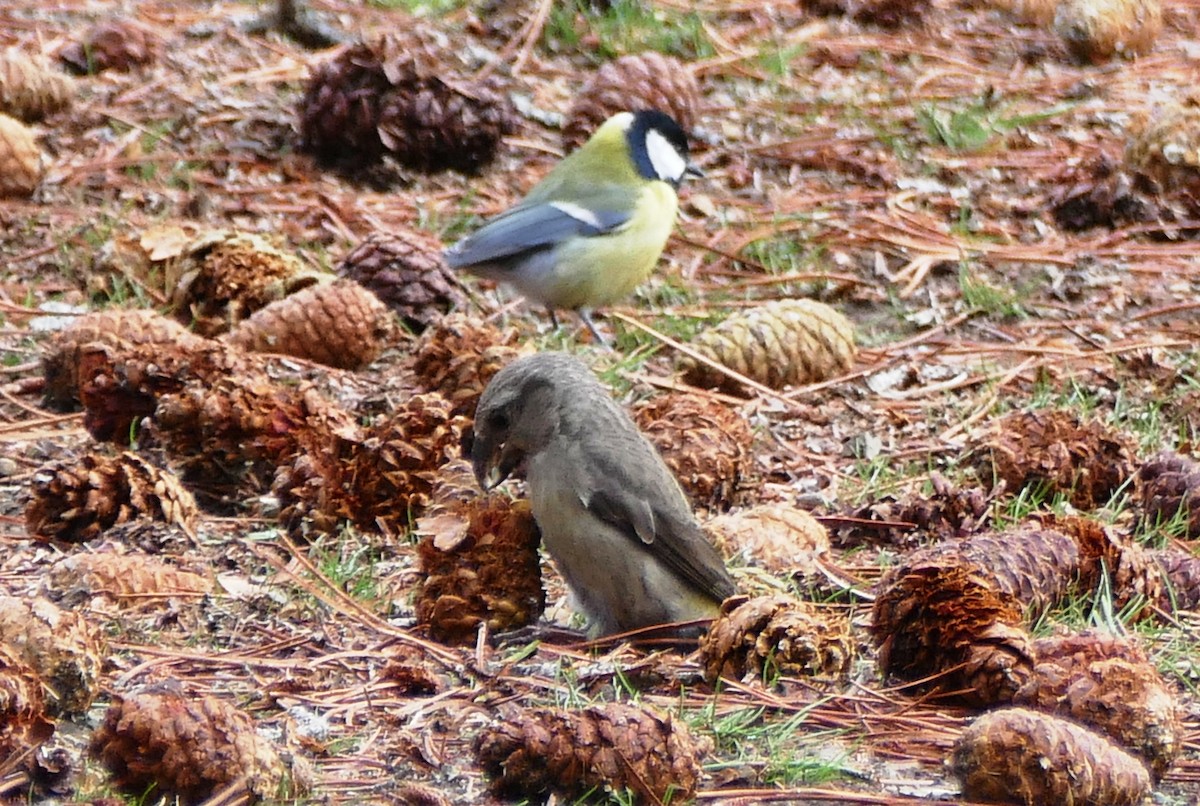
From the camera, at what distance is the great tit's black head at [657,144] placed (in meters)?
6.85

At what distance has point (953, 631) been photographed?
3174mm

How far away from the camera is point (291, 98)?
776cm

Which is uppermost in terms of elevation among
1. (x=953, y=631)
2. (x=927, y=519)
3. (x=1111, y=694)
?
(x=1111, y=694)

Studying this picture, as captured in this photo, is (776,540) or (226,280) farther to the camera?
(226,280)

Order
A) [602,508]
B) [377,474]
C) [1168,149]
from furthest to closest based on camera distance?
[1168,149] → [377,474] → [602,508]

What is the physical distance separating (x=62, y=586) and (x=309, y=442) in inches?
35.3

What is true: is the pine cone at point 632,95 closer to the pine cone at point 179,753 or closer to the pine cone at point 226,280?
the pine cone at point 226,280

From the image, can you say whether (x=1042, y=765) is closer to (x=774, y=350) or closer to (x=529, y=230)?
(x=774, y=350)

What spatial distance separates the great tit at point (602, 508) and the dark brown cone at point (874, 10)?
225 inches

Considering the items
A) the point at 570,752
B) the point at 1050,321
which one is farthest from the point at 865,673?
the point at 1050,321

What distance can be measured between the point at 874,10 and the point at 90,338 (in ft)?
16.8

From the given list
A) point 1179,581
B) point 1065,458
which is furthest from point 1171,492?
point 1179,581

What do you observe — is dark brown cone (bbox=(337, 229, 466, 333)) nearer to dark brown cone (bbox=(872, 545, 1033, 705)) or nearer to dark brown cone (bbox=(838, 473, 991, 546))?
dark brown cone (bbox=(838, 473, 991, 546))

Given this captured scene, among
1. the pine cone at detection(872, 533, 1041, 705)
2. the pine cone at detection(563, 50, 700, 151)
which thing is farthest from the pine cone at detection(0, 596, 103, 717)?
the pine cone at detection(563, 50, 700, 151)
